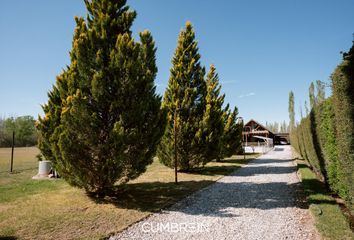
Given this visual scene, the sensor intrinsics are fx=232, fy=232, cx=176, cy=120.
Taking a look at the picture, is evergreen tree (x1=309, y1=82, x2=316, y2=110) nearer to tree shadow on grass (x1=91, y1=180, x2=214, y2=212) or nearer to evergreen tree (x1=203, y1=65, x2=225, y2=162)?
evergreen tree (x1=203, y1=65, x2=225, y2=162)

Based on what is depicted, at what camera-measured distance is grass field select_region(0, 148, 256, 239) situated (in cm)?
490

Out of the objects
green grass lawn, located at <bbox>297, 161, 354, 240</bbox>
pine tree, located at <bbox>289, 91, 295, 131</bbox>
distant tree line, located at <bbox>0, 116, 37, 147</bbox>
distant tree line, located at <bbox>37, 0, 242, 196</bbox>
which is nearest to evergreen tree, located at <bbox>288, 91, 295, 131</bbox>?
pine tree, located at <bbox>289, 91, 295, 131</bbox>

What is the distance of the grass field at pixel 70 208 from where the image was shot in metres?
4.90

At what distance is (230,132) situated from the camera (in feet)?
69.1

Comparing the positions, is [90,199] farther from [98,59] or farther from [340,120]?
[340,120]

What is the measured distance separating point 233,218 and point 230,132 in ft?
51.8

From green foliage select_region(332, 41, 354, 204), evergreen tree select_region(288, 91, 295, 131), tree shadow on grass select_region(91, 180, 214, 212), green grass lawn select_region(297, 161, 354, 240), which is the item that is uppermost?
evergreen tree select_region(288, 91, 295, 131)

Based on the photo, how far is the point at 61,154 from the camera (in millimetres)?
6824

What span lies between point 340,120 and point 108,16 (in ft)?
23.8

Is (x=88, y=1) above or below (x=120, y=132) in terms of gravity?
above

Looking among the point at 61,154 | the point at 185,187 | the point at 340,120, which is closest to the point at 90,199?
the point at 61,154

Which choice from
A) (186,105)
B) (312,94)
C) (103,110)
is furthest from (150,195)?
(312,94)

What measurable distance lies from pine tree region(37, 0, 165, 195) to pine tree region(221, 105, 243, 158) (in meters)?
13.6

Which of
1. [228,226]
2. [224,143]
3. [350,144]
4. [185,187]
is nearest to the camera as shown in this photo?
[350,144]
